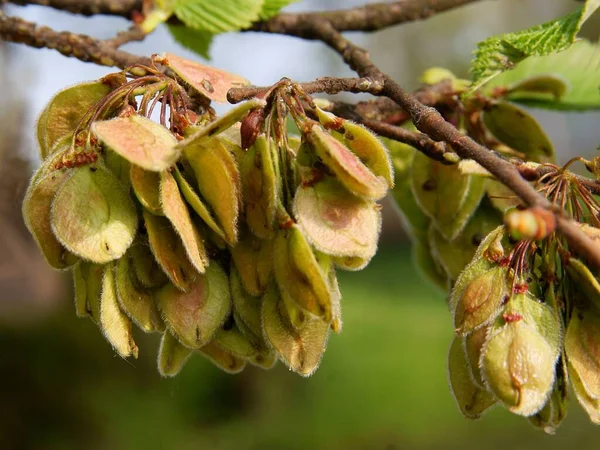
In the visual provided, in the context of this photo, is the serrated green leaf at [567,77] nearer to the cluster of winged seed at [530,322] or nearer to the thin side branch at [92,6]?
the cluster of winged seed at [530,322]

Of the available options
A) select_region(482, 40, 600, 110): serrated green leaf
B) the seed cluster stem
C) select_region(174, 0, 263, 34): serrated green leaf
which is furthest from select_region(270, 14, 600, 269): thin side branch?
select_region(482, 40, 600, 110): serrated green leaf

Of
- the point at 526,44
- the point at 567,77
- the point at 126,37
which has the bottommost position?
the point at 567,77

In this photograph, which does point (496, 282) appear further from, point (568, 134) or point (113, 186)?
point (568, 134)

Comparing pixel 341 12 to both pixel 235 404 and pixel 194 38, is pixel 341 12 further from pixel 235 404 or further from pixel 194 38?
pixel 235 404

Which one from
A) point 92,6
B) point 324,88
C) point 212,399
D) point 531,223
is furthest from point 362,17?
point 212,399

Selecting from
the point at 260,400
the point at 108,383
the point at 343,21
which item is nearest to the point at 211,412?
the point at 260,400

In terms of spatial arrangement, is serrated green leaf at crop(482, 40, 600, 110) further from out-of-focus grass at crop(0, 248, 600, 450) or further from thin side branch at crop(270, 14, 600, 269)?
out-of-focus grass at crop(0, 248, 600, 450)

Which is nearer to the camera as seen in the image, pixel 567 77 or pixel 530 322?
pixel 530 322
